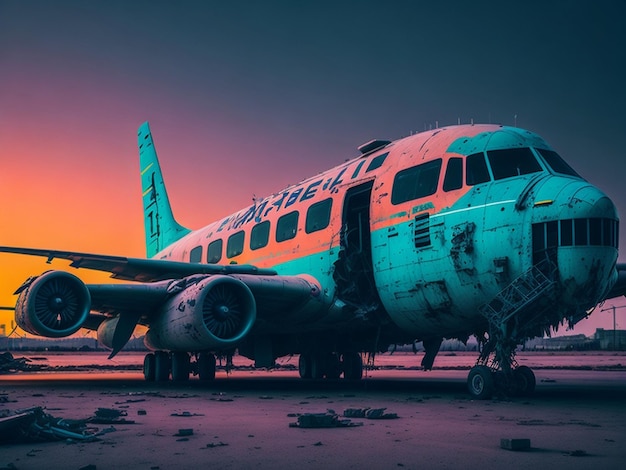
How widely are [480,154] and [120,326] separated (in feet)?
32.4

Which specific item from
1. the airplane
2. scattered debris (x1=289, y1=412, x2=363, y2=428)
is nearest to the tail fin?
the airplane

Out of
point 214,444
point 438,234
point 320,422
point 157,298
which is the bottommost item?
point 214,444

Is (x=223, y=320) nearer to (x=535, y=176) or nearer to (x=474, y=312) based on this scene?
(x=474, y=312)

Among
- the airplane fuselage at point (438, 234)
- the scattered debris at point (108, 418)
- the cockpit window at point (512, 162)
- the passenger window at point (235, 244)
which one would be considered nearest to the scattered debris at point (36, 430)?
the scattered debris at point (108, 418)

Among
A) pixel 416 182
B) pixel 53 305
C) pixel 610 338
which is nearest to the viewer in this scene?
pixel 416 182

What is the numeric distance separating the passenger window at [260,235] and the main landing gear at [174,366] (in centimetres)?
366

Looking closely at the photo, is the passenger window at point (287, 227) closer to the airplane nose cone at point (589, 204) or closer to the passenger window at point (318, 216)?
the passenger window at point (318, 216)

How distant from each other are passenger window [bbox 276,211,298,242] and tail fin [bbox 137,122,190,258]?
35.4ft

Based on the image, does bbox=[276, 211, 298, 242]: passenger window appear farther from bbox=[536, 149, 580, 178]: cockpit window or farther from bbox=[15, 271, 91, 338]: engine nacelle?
bbox=[536, 149, 580, 178]: cockpit window

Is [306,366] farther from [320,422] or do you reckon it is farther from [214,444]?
[214,444]

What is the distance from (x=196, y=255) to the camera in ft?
80.2

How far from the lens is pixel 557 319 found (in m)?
12.5

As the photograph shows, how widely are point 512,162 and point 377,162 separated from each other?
3757 mm

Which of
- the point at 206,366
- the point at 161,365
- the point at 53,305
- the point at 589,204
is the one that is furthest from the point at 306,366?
the point at 589,204
